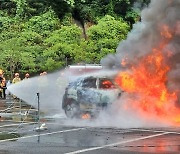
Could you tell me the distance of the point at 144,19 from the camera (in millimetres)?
16125

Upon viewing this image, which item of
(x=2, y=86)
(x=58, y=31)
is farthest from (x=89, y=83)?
(x=58, y=31)

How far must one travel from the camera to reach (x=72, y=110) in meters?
16.3

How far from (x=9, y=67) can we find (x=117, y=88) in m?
17.7

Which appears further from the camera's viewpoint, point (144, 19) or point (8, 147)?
point (144, 19)

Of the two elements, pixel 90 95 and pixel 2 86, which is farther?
pixel 2 86

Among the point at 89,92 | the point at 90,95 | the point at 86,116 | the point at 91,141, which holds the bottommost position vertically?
the point at 91,141

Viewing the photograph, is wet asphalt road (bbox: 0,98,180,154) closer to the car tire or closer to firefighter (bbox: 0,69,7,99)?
the car tire

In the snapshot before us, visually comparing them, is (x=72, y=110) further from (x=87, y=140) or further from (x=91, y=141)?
(x=91, y=141)

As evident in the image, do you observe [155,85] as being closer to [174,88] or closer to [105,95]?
[174,88]

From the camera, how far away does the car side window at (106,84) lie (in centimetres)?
1567

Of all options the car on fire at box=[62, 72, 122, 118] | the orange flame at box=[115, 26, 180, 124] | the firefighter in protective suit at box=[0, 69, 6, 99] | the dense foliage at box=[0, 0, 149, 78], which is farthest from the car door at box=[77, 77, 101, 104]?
the dense foliage at box=[0, 0, 149, 78]

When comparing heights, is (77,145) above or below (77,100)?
below

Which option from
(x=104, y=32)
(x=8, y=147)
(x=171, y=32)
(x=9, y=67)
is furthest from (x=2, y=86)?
(x=8, y=147)

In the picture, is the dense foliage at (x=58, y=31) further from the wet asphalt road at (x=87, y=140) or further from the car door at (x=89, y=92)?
the wet asphalt road at (x=87, y=140)
